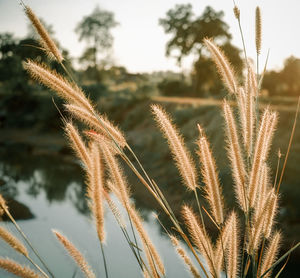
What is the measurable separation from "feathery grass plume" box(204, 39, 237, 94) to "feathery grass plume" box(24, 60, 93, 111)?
21.7 inches

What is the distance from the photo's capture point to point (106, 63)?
38375 millimetres

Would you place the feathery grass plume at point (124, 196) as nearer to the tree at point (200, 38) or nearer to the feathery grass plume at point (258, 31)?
the feathery grass plume at point (258, 31)

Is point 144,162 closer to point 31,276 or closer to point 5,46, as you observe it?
point 31,276

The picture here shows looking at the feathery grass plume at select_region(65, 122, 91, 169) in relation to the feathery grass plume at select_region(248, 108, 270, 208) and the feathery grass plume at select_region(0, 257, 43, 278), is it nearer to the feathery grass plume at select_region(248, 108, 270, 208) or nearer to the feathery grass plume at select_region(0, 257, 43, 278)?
the feathery grass plume at select_region(0, 257, 43, 278)

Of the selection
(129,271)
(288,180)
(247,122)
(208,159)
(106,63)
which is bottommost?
(129,271)

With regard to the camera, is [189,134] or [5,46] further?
[5,46]

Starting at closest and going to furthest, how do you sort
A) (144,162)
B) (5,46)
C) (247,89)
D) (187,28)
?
1. (247,89)
2. (144,162)
3. (5,46)
4. (187,28)

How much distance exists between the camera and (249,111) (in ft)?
3.83

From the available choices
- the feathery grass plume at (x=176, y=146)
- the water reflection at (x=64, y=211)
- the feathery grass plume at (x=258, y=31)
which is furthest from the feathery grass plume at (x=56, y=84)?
the water reflection at (x=64, y=211)

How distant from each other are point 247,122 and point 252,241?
0.42 metres

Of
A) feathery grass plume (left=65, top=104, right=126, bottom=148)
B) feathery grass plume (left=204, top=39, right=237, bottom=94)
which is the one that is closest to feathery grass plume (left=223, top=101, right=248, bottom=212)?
feathery grass plume (left=204, top=39, right=237, bottom=94)

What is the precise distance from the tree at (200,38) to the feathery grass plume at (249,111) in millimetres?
25674

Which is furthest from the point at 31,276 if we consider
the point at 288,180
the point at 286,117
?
the point at 286,117

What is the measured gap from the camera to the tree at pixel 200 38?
27552 mm
